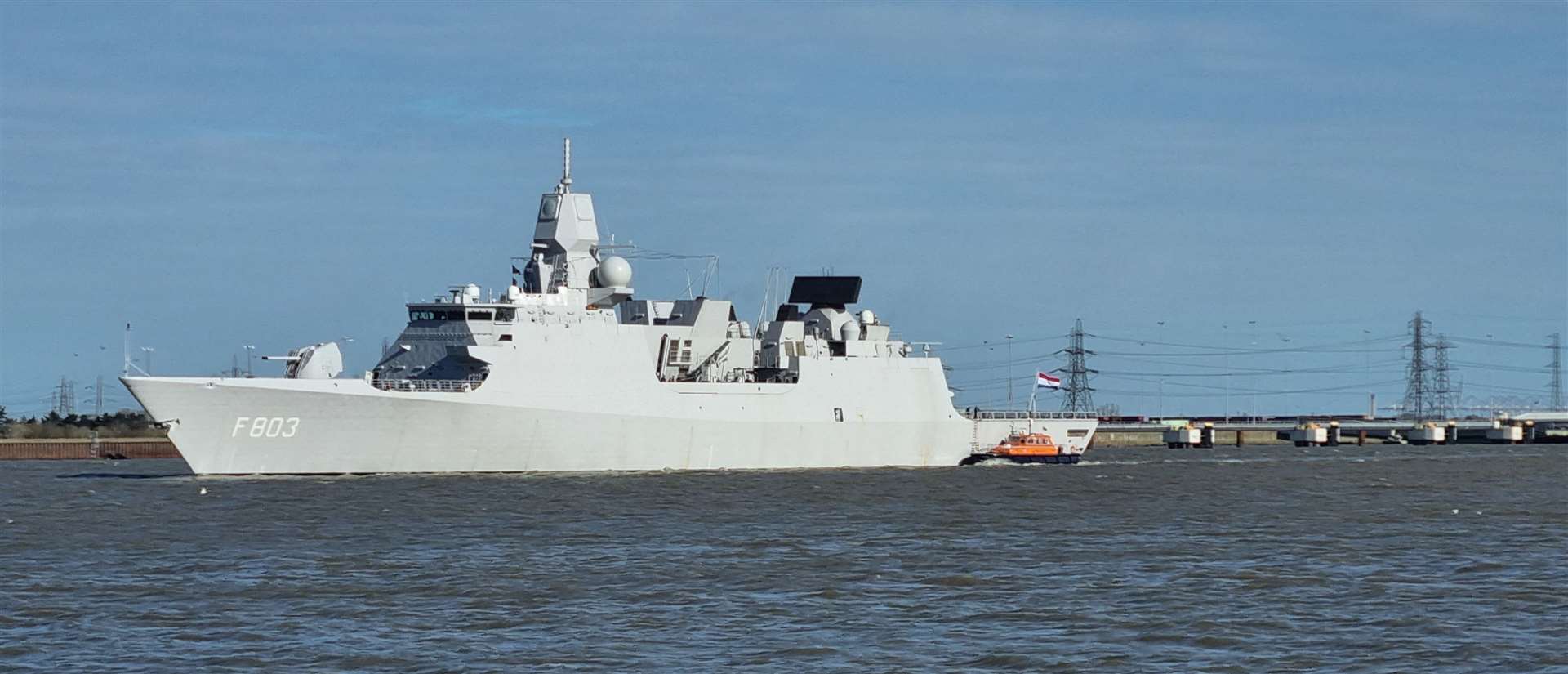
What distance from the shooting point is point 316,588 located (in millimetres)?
19219

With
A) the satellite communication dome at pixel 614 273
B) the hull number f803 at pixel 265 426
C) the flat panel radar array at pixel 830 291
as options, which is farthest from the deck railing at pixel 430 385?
the flat panel radar array at pixel 830 291

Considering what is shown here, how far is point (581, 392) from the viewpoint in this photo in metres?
38.2

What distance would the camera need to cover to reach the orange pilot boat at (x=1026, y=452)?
162ft

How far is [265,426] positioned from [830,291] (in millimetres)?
18637

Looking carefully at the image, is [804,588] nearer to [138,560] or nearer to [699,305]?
[138,560]

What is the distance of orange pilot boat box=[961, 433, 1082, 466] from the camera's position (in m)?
49.3

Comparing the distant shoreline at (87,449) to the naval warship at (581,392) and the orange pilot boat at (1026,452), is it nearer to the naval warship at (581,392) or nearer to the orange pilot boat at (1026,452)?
the naval warship at (581,392)

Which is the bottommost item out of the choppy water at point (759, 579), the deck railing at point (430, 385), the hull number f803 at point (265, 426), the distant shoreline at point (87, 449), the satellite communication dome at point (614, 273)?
the choppy water at point (759, 579)

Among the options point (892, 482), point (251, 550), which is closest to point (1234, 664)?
point (251, 550)

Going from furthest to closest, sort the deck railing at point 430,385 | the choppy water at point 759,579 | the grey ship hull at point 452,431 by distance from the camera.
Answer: the deck railing at point 430,385 < the grey ship hull at point 452,431 < the choppy water at point 759,579

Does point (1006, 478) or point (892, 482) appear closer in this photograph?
point (892, 482)

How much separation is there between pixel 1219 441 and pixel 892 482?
66.5 meters

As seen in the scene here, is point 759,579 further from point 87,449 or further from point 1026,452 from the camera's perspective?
point 87,449

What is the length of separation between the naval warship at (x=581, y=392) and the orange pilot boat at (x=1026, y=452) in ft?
1.15
